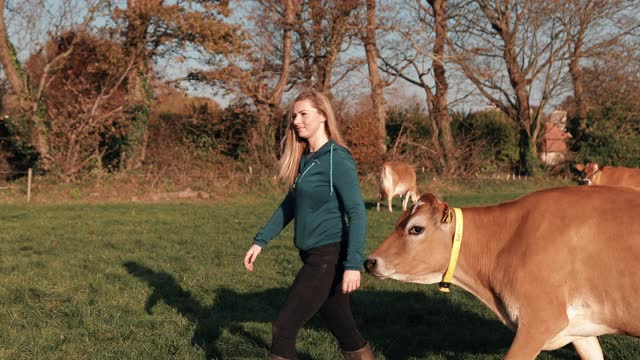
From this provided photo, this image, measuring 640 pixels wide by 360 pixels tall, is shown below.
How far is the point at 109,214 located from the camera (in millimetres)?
14195

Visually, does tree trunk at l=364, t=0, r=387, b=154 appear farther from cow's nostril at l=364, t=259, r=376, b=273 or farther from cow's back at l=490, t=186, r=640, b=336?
cow's back at l=490, t=186, r=640, b=336

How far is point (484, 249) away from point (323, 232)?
1053 millimetres

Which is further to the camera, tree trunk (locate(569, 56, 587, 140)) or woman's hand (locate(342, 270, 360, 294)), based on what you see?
tree trunk (locate(569, 56, 587, 140))

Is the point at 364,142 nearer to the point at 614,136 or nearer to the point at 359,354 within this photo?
the point at 614,136

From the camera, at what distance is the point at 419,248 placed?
4.08 meters

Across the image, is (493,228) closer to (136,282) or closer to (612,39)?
(136,282)

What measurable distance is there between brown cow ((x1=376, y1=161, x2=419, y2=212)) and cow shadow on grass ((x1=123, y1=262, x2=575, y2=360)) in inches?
373

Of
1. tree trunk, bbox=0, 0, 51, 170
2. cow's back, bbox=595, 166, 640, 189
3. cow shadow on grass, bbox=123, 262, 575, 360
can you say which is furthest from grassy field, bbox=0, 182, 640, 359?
→ tree trunk, bbox=0, 0, 51, 170

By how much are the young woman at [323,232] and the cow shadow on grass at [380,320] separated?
1376 millimetres

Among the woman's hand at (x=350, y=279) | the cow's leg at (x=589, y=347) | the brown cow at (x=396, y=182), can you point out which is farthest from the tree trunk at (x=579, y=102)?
the woman's hand at (x=350, y=279)

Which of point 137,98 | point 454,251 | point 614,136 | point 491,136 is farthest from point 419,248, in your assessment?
point 614,136

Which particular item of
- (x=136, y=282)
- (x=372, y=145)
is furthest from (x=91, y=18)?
(x=136, y=282)

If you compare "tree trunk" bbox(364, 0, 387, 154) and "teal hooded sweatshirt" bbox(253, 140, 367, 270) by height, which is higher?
"tree trunk" bbox(364, 0, 387, 154)

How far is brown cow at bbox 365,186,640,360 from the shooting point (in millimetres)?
3549
